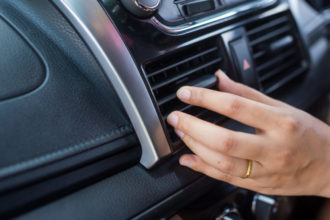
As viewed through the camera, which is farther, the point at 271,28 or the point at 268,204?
the point at 271,28

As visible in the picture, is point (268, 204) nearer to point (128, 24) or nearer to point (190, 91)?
point (190, 91)

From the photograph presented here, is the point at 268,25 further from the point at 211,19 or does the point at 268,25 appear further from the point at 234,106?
the point at 234,106

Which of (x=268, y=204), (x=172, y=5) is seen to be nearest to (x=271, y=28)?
(x=172, y=5)

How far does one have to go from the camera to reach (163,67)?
67cm

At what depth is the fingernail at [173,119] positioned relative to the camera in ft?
1.99

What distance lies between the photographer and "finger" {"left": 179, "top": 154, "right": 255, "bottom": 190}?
0.62 m

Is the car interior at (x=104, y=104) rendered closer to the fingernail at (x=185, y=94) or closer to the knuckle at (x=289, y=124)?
the fingernail at (x=185, y=94)

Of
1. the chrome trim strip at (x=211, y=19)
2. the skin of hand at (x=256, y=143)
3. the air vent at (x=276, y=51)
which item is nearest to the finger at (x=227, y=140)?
the skin of hand at (x=256, y=143)

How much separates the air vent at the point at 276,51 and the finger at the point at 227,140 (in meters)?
0.38

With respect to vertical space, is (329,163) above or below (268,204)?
above

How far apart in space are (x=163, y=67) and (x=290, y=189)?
0.38m

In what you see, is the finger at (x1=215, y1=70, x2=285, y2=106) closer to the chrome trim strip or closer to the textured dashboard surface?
the chrome trim strip

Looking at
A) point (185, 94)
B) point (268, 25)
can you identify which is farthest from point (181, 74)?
point (268, 25)

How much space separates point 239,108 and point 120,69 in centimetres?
23
